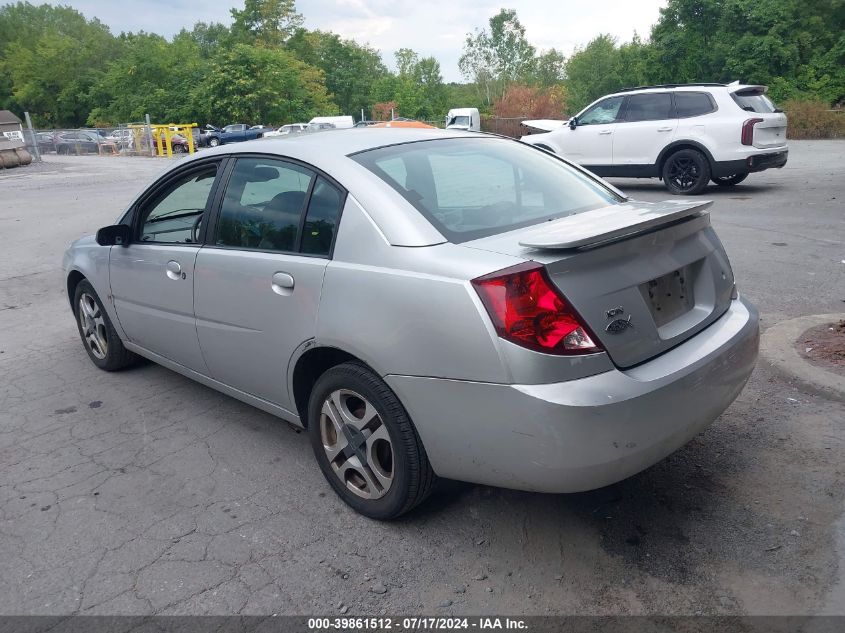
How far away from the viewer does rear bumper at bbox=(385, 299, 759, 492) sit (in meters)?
2.36

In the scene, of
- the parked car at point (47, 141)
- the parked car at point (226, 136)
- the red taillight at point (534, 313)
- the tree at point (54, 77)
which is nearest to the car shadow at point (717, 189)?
the red taillight at point (534, 313)

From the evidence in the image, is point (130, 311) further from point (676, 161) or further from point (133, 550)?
point (676, 161)

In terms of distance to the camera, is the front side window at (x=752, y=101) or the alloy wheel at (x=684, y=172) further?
the alloy wheel at (x=684, y=172)

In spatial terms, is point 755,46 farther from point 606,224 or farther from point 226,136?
point 606,224

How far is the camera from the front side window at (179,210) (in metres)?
3.89

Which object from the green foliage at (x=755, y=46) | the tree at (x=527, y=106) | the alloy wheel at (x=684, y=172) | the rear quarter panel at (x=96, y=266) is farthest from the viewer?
the tree at (x=527, y=106)

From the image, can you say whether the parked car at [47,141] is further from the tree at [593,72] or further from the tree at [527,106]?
the tree at [593,72]

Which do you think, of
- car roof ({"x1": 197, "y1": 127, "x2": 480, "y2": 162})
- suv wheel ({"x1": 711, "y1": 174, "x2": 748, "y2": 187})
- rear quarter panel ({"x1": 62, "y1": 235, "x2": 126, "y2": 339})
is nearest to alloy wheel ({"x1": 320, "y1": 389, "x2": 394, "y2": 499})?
car roof ({"x1": 197, "y1": 127, "x2": 480, "y2": 162})

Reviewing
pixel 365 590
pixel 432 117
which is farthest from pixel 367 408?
pixel 432 117

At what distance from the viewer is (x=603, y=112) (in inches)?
537

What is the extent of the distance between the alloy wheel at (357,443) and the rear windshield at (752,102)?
11.3m

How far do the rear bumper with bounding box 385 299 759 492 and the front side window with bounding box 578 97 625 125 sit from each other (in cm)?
1164

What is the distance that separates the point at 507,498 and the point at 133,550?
1.62 m

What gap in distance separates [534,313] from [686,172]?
11.4m
